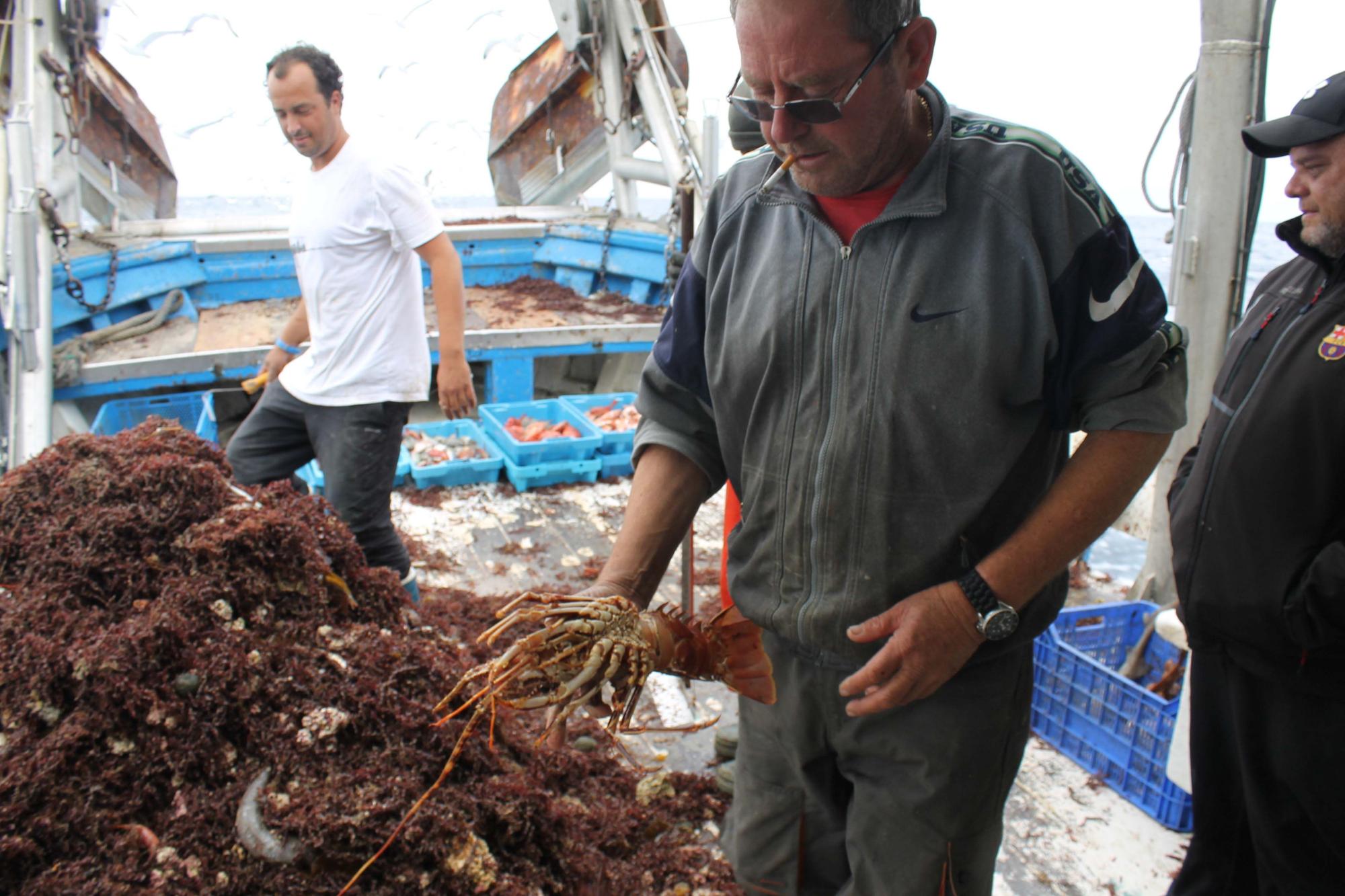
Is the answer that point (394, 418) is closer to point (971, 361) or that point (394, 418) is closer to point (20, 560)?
point (20, 560)

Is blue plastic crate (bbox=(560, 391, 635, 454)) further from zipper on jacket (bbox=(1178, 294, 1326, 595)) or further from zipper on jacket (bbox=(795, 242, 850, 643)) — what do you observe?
zipper on jacket (bbox=(795, 242, 850, 643))

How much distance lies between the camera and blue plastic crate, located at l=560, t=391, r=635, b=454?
598 centimetres

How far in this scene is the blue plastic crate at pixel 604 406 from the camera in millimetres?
5980

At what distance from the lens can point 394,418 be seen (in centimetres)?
385

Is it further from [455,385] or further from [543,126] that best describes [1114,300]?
[543,126]

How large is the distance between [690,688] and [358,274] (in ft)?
6.87

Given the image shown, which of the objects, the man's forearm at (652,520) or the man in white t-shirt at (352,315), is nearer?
the man's forearm at (652,520)

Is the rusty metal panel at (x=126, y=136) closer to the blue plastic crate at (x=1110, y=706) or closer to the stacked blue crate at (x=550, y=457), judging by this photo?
the stacked blue crate at (x=550, y=457)

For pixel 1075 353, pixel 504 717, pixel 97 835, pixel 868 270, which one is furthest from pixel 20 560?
pixel 1075 353

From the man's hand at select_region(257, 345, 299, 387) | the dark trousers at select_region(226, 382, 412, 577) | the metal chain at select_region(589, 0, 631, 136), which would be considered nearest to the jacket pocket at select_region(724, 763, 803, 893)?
the dark trousers at select_region(226, 382, 412, 577)

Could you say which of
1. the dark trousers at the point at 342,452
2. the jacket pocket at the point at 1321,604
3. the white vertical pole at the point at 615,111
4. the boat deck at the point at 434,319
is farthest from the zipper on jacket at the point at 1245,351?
the white vertical pole at the point at 615,111

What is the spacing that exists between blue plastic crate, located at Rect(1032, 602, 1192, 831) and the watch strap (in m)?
1.46

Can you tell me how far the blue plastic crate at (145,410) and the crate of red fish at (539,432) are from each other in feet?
5.92

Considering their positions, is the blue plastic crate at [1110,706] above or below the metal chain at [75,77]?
below
